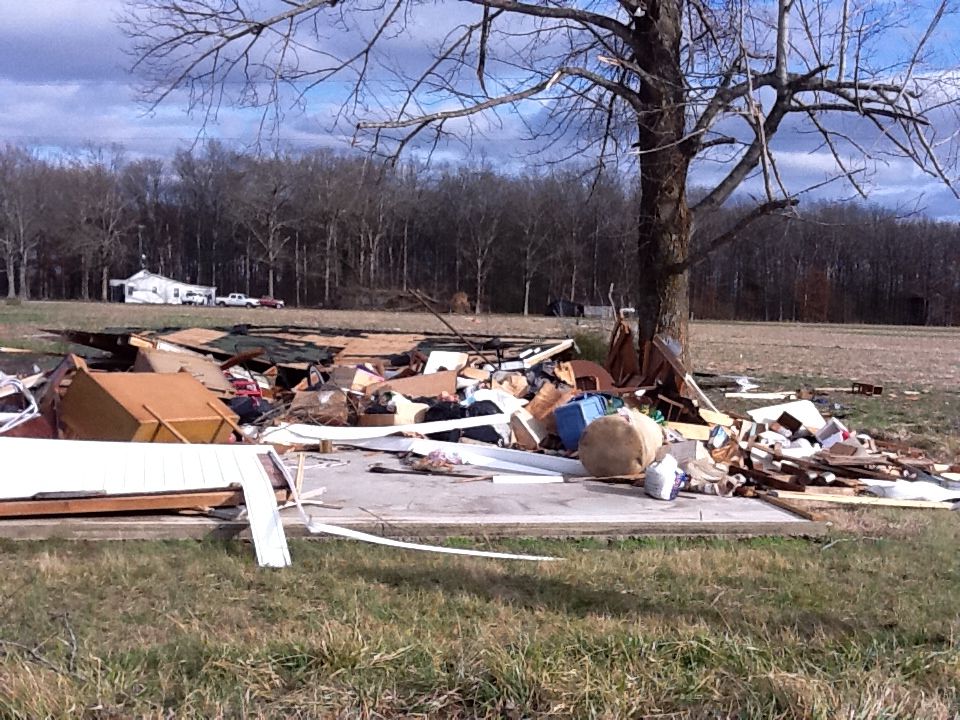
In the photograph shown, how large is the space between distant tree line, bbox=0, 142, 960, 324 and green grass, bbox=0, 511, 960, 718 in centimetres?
7115

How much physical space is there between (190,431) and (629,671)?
17.2 feet

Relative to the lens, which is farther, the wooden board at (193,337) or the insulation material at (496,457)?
the wooden board at (193,337)

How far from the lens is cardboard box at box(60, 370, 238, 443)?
7590 millimetres

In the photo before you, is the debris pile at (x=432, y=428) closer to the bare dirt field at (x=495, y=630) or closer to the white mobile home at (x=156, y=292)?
the bare dirt field at (x=495, y=630)

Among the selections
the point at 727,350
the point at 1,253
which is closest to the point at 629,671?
the point at 727,350

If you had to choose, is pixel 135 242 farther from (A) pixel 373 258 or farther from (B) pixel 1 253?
(A) pixel 373 258

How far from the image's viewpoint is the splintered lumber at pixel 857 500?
7.25m

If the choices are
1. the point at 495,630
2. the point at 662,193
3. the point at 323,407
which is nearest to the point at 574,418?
the point at 323,407

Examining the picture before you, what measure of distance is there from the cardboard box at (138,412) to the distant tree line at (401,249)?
67.9 m

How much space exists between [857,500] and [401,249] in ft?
280

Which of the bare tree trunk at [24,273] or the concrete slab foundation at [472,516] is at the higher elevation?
the bare tree trunk at [24,273]

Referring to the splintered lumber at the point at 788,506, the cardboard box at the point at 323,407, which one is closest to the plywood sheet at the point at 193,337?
the cardboard box at the point at 323,407

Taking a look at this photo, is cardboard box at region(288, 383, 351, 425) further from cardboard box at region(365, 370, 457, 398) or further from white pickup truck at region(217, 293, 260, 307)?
white pickup truck at region(217, 293, 260, 307)

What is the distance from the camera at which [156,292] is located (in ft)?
271
